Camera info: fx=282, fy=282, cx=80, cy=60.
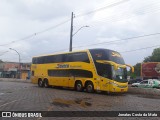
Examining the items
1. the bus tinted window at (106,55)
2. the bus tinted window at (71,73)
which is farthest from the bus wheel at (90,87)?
the bus tinted window at (106,55)

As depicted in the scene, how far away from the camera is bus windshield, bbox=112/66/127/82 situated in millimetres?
23062

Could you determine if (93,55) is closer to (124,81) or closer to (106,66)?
(106,66)

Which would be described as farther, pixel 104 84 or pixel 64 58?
pixel 64 58

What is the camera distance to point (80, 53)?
26125 mm

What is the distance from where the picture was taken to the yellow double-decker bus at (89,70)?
23.2 meters

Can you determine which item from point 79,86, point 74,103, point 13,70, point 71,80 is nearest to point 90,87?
point 79,86

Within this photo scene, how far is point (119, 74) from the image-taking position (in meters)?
23.5

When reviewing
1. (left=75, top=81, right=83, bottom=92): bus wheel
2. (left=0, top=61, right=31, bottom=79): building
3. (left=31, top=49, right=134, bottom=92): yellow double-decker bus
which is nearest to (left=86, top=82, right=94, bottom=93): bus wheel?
(left=31, top=49, right=134, bottom=92): yellow double-decker bus

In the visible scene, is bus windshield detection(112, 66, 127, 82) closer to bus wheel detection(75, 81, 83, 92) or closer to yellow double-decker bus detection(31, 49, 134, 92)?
yellow double-decker bus detection(31, 49, 134, 92)

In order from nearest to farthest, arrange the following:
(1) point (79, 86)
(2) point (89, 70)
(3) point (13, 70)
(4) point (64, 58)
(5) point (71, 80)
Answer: (2) point (89, 70) < (1) point (79, 86) < (5) point (71, 80) < (4) point (64, 58) < (3) point (13, 70)

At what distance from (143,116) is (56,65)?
1882cm

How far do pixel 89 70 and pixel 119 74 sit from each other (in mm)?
2848

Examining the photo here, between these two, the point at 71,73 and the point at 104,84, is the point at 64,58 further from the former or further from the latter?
the point at 104,84

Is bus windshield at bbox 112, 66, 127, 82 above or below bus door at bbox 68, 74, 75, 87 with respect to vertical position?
above
